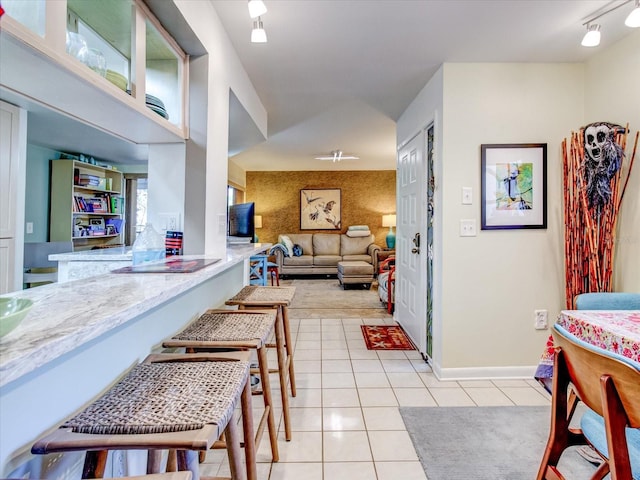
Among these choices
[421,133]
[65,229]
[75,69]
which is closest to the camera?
[75,69]

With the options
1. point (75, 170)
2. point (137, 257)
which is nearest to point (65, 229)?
point (75, 170)

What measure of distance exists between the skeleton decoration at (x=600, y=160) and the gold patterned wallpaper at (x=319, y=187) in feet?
18.2

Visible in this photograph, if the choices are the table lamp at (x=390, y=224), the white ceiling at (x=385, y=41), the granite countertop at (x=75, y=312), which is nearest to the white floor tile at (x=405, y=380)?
the granite countertop at (x=75, y=312)

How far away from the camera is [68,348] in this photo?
566 millimetres

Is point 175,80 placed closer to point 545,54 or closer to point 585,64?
point 545,54

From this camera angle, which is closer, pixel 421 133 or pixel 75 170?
pixel 421 133

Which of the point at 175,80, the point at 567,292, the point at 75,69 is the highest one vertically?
the point at 175,80

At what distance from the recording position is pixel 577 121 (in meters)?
2.56

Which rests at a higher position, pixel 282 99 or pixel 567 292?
A: pixel 282 99

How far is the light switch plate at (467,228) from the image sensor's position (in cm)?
257

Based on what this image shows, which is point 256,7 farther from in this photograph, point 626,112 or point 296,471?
point 626,112

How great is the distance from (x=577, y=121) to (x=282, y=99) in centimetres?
244

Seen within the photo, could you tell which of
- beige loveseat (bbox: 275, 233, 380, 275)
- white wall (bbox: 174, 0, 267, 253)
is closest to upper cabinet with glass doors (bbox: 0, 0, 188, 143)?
white wall (bbox: 174, 0, 267, 253)

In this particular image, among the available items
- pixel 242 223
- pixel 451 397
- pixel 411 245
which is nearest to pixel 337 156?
pixel 411 245
